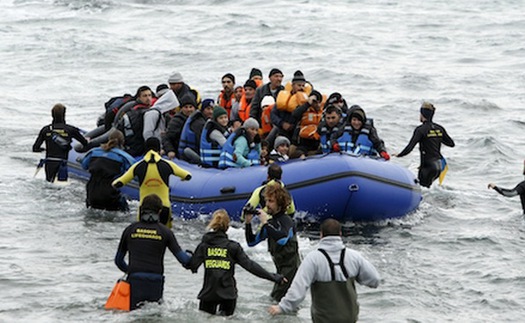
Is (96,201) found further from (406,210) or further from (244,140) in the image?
(406,210)

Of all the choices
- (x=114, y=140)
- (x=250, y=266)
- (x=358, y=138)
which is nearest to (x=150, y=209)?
(x=250, y=266)

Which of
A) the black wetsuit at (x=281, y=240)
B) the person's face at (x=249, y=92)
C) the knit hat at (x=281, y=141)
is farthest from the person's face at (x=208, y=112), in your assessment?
the black wetsuit at (x=281, y=240)

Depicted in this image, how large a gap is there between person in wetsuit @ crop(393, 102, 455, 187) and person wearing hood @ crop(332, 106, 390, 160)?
3.55 ft

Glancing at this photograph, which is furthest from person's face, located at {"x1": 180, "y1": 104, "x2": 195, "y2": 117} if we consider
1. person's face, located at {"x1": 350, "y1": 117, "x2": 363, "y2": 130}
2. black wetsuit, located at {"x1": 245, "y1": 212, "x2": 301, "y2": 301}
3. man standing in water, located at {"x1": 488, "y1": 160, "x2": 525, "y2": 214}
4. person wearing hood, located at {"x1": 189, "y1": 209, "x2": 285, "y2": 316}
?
person wearing hood, located at {"x1": 189, "y1": 209, "x2": 285, "y2": 316}

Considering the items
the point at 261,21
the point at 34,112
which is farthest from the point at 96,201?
the point at 261,21

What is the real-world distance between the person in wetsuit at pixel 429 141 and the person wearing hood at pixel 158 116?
11.1ft

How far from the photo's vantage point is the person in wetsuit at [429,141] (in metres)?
15.4

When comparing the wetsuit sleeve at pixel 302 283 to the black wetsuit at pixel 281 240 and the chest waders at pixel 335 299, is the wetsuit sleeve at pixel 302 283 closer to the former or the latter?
the chest waders at pixel 335 299

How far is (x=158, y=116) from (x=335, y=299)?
670 cm

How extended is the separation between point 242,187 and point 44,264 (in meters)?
2.73

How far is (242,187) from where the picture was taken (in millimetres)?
13438

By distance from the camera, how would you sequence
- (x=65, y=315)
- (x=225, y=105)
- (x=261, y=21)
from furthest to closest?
(x=261, y=21)
(x=225, y=105)
(x=65, y=315)

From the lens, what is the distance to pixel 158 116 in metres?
14.4

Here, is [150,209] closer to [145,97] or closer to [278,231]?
[278,231]
